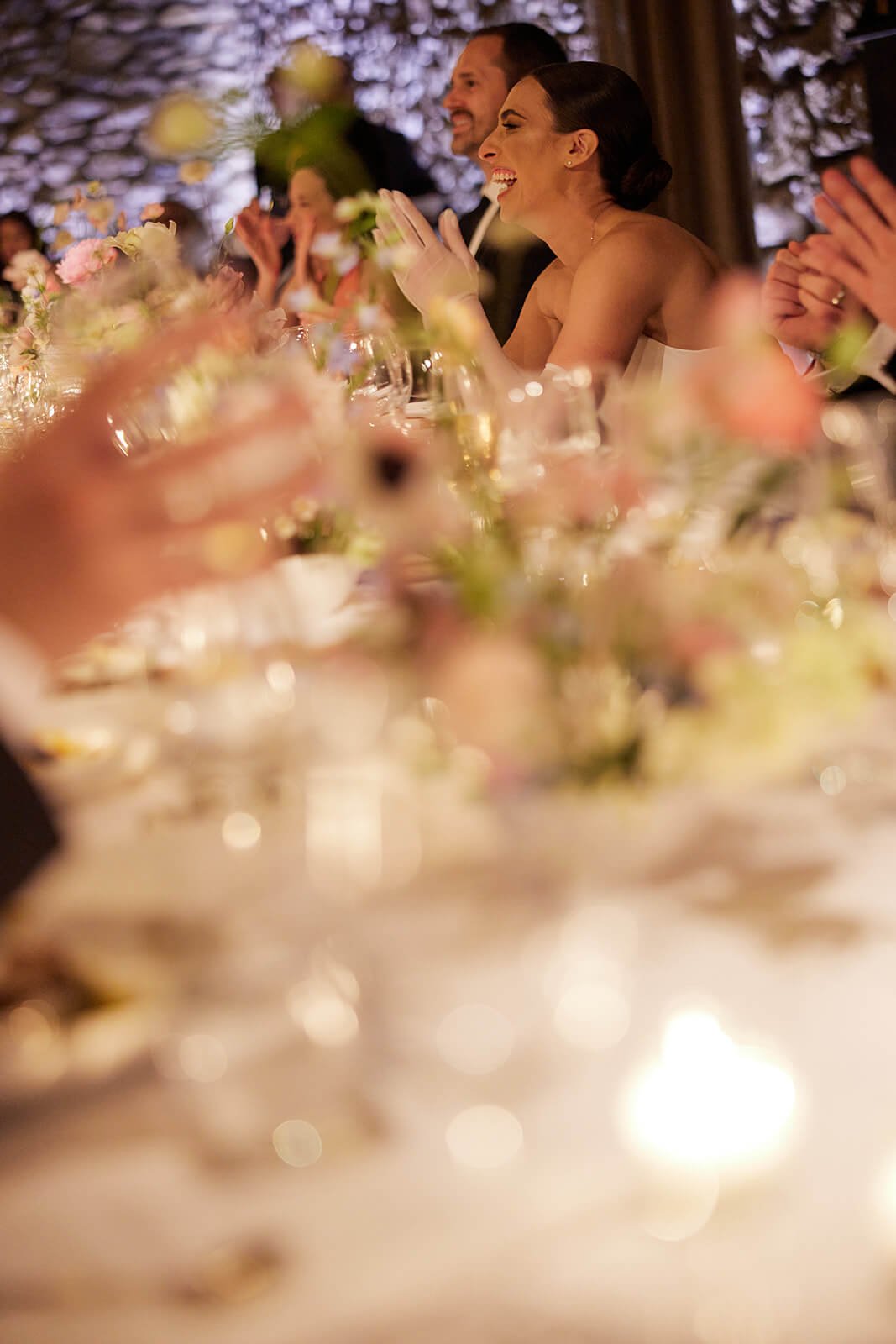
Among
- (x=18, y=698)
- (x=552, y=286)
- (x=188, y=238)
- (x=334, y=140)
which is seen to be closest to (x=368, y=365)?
(x=334, y=140)

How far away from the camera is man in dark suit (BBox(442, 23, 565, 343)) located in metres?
2.84

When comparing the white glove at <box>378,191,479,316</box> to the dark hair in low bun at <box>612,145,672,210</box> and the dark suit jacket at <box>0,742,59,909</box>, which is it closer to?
the dark hair in low bun at <box>612,145,672,210</box>

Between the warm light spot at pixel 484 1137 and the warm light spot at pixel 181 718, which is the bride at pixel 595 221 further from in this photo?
the warm light spot at pixel 484 1137

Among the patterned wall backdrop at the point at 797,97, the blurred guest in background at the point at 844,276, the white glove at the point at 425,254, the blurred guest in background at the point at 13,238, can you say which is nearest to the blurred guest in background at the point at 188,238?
the white glove at the point at 425,254

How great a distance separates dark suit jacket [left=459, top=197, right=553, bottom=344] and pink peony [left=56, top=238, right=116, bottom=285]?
3.39 ft

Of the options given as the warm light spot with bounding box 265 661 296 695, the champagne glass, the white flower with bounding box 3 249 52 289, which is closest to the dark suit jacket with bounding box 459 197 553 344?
the white flower with bounding box 3 249 52 289

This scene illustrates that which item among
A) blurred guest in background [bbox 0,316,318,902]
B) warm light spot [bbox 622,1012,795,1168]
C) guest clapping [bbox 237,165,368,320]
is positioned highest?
blurred guest in background [bbox 0,316,318,902]

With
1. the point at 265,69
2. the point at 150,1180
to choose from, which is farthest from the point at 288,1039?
the point at 265,69

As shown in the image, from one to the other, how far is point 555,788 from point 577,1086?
0.66 ft

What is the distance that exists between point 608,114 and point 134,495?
2003mm

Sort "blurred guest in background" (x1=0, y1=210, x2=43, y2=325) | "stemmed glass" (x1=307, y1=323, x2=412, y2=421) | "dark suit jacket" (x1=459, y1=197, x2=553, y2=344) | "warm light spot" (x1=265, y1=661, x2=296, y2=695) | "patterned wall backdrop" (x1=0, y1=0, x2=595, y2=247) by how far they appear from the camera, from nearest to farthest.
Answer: "warm light spot" (x1=265, y1=661, x2=296, y2=695), "stemmed glass" (x1=307, y1=323, x2=412, y2=421), "dark suit jacket" (x1=459, y1=197, x2=553, y2=344), "blurred guest in background" (x1=0, y1=210, x2=43, y2=325), "patterned wall backdrop" (x1=0, y1=0, x2=595, y2=247)

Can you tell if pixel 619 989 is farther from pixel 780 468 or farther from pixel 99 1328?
pixel 780 468

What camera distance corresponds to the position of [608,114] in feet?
7.61

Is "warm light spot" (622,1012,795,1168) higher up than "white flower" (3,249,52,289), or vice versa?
"warm light spot" (622,1012,795,1168)
